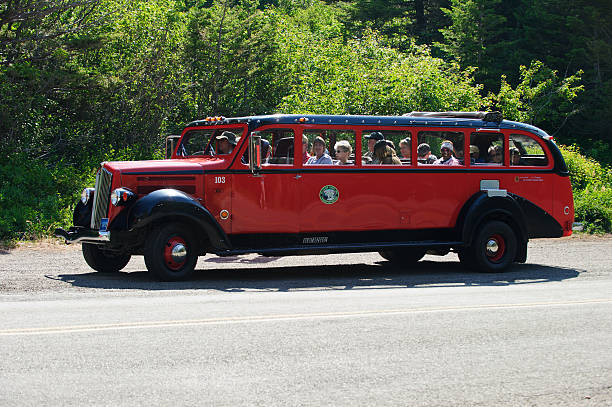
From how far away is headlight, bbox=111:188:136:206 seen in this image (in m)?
11.1

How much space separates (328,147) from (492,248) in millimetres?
3382

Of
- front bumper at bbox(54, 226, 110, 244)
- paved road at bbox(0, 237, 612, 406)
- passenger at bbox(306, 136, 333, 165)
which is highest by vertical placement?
passenger at bbox(306, 136, 333, 165)

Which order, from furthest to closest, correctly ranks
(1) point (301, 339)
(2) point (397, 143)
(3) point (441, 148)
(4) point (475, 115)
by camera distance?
1. (4) point (475, 115)
2. (3) point (441, 148)
3. (2) point (397, 143)
4. (1) point (301, 339)

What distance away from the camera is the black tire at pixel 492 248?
13125 millimetres

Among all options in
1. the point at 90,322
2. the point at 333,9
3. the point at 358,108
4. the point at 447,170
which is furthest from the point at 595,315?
the point at 333,9

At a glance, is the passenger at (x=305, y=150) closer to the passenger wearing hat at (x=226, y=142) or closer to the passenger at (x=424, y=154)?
the passenger wearing hat at (x=226, y=142)

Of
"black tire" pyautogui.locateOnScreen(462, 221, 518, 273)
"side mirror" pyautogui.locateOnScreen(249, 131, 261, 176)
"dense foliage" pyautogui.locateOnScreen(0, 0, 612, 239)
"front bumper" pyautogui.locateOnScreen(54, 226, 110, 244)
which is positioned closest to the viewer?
"front bumper" pyautogui.locateOnScreen(54, 226, 110, 244)

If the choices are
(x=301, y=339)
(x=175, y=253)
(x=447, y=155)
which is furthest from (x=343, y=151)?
(x=301, y=339)

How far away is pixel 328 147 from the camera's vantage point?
12.3 meters

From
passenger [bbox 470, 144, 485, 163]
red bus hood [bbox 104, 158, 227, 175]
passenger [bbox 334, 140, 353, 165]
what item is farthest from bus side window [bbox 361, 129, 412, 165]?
red bus hood [bbox 104, 158, 227, 175]

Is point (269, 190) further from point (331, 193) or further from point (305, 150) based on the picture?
point (331, 193)

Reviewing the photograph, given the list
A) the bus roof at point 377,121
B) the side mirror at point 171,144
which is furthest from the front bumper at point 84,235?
the bus roof at point 377,121

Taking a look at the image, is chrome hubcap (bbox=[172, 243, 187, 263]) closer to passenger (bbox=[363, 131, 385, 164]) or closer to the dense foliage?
passenger (bbox=[363, 131, 385, 164])

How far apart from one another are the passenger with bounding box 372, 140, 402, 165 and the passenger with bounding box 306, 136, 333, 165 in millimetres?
830
